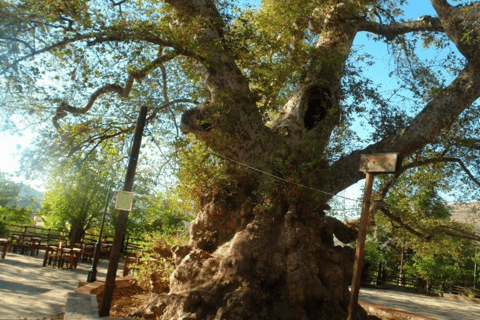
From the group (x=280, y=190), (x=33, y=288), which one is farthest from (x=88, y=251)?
(x=280, y=190)

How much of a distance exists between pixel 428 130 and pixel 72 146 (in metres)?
7.96

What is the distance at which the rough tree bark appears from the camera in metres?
→ 6.74

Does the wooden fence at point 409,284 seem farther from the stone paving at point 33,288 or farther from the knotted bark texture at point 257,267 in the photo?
the knotted bark texture at point 257,267

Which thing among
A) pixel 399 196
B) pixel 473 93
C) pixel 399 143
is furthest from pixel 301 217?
pixel 399 196

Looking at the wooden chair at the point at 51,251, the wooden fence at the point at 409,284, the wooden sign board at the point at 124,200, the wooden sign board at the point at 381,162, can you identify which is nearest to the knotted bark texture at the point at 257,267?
the wooden sign board at the point at 124,200

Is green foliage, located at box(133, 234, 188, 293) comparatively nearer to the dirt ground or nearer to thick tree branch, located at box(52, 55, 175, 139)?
the dirt ground

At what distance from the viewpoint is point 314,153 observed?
8359mm

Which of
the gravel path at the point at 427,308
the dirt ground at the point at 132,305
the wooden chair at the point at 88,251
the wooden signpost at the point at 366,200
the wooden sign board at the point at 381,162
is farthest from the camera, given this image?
the wooden chair at the point at 88,251

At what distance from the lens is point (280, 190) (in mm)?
7977

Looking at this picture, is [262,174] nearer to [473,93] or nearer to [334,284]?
[334,284]

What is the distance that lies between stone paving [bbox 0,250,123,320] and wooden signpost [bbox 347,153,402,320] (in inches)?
184

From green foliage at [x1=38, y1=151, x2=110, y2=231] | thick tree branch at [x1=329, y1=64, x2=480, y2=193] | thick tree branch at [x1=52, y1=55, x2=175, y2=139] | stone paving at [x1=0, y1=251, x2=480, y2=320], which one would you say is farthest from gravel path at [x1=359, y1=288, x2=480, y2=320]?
green foliage at [x1=38, y1=151, x2=110, y2=231]

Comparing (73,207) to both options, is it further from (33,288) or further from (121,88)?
(121,88)

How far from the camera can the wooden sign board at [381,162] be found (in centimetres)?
633
